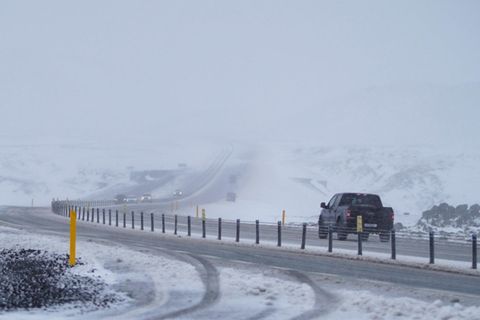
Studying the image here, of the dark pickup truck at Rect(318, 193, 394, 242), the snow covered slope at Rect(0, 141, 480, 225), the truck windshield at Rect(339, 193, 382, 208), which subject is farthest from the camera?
the snow covered slope at Rect(0, 141, 480, 225)

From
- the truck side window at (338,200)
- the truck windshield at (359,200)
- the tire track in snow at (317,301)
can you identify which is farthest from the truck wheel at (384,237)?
the tire track in snow at (317,301)

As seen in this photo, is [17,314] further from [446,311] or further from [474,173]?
[474,173]

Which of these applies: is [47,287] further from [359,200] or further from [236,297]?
[359,200]

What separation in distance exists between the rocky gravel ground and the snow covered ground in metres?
0.35

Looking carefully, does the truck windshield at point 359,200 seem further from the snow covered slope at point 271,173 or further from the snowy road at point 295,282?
the snow covered slope at point 271,173

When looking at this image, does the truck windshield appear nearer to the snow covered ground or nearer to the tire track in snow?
the snow covered ground

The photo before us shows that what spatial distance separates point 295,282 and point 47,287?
5.01m

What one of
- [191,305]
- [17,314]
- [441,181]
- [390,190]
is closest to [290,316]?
[191,305]

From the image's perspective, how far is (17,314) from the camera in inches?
453

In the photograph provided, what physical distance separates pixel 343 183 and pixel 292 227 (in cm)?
8173

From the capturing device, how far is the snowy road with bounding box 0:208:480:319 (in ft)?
40.3

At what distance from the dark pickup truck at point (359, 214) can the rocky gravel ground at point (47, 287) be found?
579 inches

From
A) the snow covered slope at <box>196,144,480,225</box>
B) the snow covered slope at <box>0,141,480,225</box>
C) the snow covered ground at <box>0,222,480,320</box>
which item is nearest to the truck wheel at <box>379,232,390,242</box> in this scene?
the snow covered ground at <box>0,222,480,320</box>

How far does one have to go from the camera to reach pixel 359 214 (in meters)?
30.5
